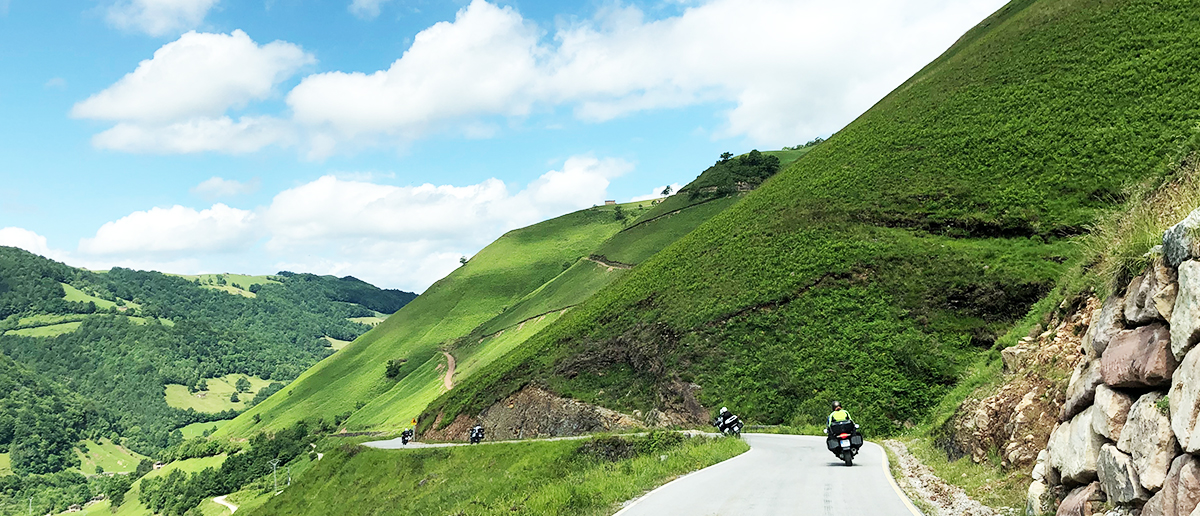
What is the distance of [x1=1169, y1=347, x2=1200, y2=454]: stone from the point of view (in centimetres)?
661

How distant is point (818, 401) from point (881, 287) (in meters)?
10.4

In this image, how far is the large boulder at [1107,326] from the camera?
9.52 m

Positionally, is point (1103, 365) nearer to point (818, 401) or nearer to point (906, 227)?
point (818, 401)

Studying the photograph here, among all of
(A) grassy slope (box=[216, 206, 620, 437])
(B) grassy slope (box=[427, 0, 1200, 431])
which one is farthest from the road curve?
(A) grassy slope (box=[216, 206, 620, 437])

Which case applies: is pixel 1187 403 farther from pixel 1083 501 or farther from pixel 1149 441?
pixel 1083 501

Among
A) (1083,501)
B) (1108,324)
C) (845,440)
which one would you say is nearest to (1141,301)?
(1108,324)

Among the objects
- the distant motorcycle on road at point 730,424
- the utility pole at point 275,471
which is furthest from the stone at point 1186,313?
the utility pole at point 275,471

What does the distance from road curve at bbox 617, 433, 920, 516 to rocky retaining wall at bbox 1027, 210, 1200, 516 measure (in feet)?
10.0

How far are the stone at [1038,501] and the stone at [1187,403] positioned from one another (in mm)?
3533

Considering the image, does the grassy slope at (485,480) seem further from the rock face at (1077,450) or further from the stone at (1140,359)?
the stone at (1140,359)

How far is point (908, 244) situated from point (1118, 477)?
1700 inches

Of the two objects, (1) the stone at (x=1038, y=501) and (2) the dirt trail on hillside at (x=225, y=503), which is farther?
(2) the dirt trail on hillside at (x=225, y=503)

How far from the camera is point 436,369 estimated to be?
4097 inches

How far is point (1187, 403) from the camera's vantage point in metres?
6.87
